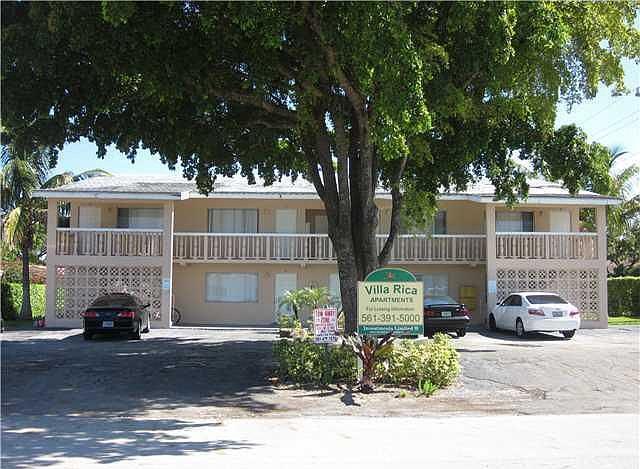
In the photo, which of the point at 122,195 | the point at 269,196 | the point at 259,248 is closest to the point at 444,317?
the point at 259,248

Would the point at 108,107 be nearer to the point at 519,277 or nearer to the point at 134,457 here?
the point at 134,457

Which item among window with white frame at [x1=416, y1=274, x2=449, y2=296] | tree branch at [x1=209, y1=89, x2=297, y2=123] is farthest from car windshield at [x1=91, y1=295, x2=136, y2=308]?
window with white frame at [x1=416, y1=274, x2=449, y2=296]

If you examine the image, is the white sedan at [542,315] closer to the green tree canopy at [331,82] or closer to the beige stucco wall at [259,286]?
the beige stucco wall at [259,286]

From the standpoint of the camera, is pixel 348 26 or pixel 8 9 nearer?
pixel 348 26

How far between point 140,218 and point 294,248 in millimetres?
6632

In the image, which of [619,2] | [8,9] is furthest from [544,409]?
[8,9]

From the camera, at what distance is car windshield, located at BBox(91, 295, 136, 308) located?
22312 millimetres

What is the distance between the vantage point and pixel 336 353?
45.3ft

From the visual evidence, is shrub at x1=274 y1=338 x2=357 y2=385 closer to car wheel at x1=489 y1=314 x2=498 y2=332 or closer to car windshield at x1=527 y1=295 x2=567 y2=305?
car windshield at x1=527 y1=295 x2=567 y2=305

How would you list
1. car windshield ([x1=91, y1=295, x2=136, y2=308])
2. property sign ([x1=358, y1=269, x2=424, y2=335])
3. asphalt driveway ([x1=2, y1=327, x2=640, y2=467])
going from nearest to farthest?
asphalt driveway ([x1=2, y1=327, x2=640, y2=467]) → property sign ([x1=358, y1=269, x2=424, y2=335]) → car windshield ([x1=91, y1=295, x2=136, y2=308])

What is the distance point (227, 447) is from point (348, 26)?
686cm

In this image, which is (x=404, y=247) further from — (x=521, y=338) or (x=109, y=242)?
(x=109, y=242)

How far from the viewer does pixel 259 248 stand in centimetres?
2806

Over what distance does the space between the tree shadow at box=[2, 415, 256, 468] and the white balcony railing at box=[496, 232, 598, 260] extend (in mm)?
19346
